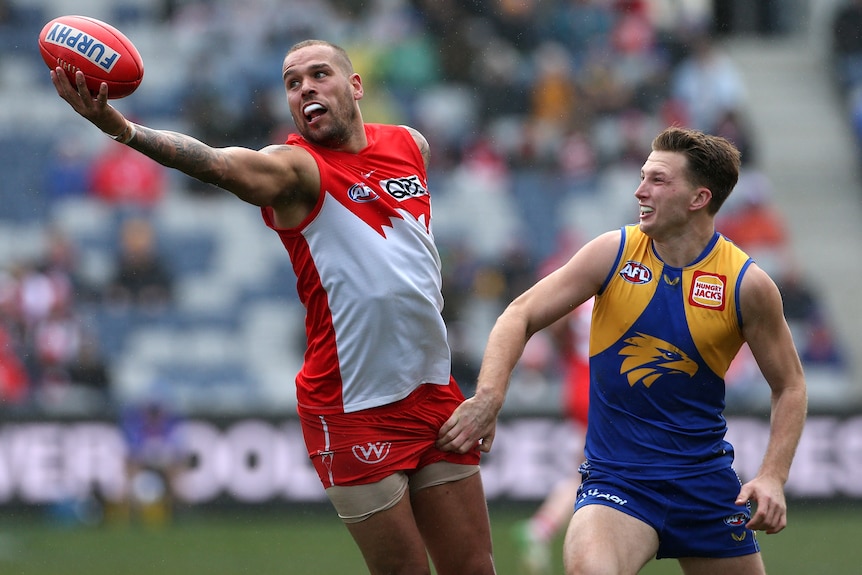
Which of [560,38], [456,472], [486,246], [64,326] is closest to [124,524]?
[64,326]

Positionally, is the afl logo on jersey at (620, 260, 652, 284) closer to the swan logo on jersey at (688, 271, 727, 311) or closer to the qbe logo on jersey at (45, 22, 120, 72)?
the swan logo on jersey at (688, 271, 727, 311)

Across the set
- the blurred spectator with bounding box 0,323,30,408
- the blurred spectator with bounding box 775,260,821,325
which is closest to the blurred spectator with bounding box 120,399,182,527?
the blurred spectator with bounding box 0,323,30,408

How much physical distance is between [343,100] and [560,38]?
15.9 metres

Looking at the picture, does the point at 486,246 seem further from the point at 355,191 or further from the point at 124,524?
the point at 355,191

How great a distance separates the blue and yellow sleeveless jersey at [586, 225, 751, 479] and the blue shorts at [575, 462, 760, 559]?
6cm

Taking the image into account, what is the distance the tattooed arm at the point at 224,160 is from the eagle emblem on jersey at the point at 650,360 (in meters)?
1.57

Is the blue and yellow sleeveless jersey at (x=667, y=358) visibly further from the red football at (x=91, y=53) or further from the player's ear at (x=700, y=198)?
the red football at (x=91, y=53)

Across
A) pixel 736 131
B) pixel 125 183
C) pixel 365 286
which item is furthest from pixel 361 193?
pixel 736 131

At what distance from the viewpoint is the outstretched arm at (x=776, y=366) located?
5887mm

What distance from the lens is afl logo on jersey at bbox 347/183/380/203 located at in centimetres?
586

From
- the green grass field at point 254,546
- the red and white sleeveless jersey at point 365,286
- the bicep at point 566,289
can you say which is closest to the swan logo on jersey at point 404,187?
the red and white sleeveless jersey at point 365,286

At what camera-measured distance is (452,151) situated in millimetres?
19469

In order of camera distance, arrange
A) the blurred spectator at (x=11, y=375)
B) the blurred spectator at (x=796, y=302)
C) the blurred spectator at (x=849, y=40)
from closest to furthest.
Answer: the blurred spectator at (x=11, y=375), the blurred spectator at (x=796, y=302), the blurred spectator at (x=849, y=40)

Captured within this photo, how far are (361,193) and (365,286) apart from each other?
412mm
